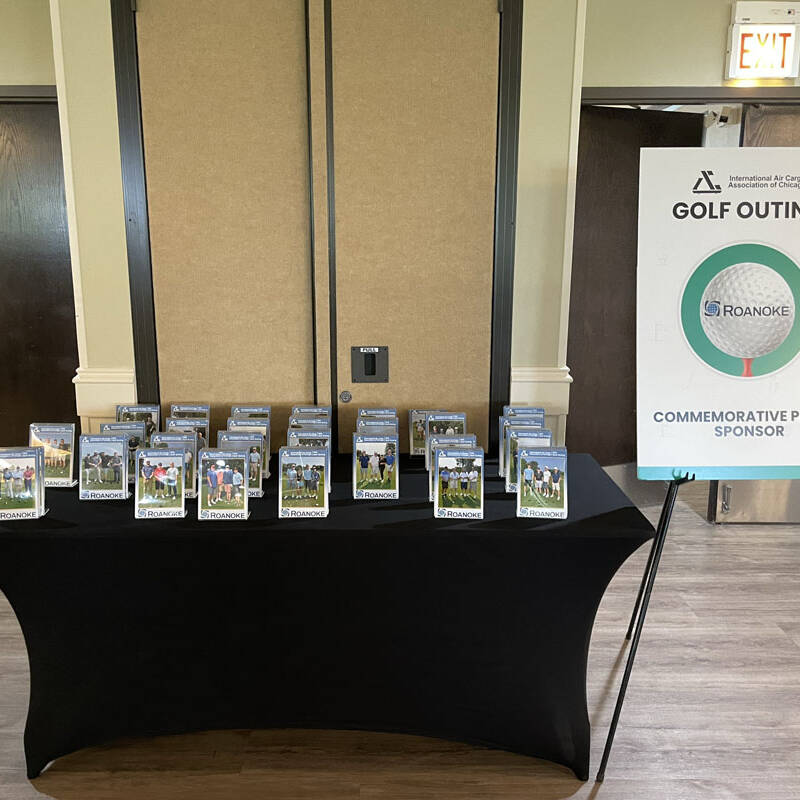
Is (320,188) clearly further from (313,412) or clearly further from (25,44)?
(25,44)

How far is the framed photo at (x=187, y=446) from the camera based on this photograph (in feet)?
7.36

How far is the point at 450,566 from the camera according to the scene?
1990 millimetres

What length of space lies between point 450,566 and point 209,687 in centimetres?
81

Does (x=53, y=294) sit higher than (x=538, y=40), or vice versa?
(x=538, y=40)

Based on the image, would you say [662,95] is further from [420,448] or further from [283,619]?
[283,619]

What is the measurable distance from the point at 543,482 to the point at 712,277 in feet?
2.35

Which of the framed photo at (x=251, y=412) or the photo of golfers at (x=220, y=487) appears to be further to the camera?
the framed photo at (x=251, y=412)

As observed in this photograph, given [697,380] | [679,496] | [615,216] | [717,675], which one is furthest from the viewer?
[679,496]

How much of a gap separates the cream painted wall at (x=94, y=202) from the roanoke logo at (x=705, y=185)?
6.66 ft

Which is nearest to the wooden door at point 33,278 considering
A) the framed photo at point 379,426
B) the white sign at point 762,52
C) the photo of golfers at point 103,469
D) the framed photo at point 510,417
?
the photo of golfers at point 103,469

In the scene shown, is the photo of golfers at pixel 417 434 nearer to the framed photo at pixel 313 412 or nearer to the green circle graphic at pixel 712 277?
the framed photo at pixel 313 412

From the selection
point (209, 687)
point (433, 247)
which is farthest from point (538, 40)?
point (209, 687)

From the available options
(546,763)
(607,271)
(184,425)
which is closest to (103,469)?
(184,425)

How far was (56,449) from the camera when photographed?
7.62ft
